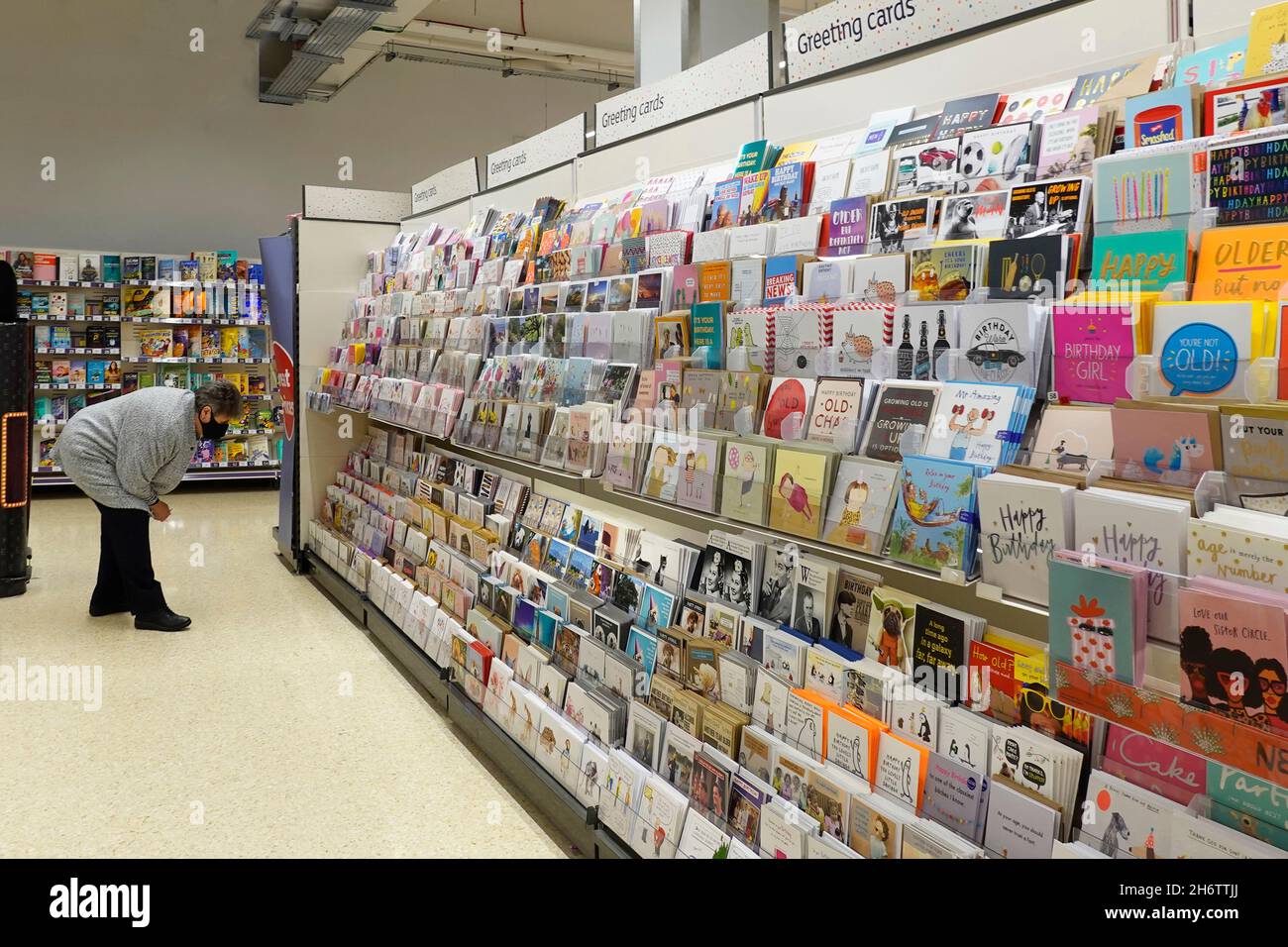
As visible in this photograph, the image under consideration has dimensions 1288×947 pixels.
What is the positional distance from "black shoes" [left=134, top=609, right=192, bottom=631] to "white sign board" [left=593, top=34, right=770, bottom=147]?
323 centimetres

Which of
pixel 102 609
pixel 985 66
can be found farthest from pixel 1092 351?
pixel 102 609

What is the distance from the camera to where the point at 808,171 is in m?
2.46

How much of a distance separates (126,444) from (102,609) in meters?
0.99

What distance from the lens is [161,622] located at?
4.93 metres

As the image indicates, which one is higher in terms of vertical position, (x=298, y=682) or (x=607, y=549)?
(x=607, y=549)

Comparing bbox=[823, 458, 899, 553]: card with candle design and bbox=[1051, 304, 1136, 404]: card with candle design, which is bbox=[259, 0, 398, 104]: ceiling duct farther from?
bbox=[1051, 304, 1136, 404]: card with candle design

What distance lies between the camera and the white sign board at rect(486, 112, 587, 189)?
4176mm

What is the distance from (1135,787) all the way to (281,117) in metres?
11.0

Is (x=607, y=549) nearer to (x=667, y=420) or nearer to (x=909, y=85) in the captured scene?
(x=667, y=420)

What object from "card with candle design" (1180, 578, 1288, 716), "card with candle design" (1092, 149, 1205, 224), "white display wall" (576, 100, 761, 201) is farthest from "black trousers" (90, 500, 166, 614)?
"card with candle design" (1180, 578, 1288, 716)

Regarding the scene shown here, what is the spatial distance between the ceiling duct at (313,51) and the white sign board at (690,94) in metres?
4.35

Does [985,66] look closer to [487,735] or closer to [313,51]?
[487,735]
